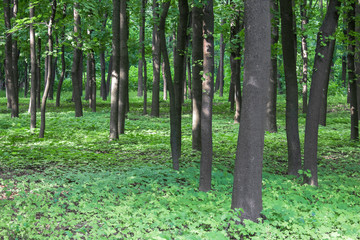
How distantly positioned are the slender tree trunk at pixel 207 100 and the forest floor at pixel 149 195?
1.48 feet

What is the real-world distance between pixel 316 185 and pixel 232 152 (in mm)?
4017

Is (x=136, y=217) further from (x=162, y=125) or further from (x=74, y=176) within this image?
(x=162, y=125)

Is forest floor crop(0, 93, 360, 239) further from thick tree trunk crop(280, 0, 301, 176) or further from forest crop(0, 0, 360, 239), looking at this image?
thick tree trunk crop(280, 0, 301, 176)

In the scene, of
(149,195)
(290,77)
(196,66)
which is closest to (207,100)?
(149,195)

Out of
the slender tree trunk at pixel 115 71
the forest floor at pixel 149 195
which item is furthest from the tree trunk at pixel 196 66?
the slender tree trunk at pixel 115 71

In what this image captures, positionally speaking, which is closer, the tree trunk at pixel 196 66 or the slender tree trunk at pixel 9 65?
the tree trunk at pixel 196 66

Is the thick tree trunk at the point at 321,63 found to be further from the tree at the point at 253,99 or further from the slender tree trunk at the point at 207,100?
the tree at the point at 253,99

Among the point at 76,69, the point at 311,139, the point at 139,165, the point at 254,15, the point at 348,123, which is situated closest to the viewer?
the point at 254,15

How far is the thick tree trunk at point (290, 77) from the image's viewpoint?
26.4 feet

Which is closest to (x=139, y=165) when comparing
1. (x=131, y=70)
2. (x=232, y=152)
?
(x=232, y=152)

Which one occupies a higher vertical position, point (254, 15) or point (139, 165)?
point (254, 15)

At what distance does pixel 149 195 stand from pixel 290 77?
417 cm

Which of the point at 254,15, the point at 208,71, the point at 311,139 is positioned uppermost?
the point at 254,15

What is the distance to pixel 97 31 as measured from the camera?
17.7m
